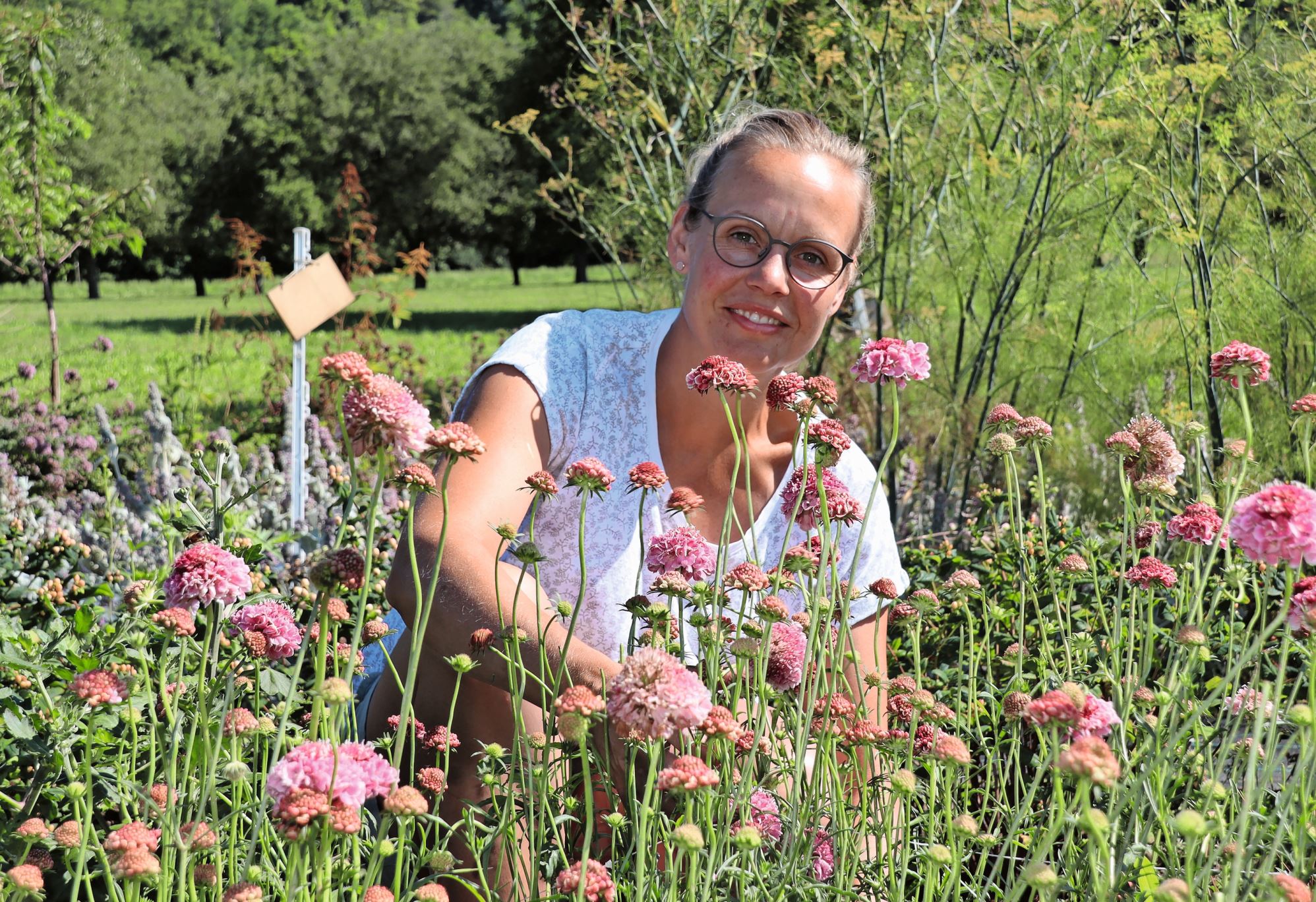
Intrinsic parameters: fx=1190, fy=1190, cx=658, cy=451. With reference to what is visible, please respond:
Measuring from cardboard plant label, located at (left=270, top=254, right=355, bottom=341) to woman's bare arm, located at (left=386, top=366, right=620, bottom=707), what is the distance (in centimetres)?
145

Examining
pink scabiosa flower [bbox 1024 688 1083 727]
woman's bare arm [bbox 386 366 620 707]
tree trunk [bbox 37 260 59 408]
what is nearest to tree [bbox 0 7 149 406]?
tree trunk [bbox 37 260 59 408]

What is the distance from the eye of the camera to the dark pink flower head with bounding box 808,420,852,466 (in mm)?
1418

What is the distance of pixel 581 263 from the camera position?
30984mm

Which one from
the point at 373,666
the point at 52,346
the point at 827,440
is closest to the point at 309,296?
the point at 373,666

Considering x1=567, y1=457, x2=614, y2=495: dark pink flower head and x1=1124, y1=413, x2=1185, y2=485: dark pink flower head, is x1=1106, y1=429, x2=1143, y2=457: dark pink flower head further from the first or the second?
x1=567, y1=457, x2=614, y2=495: dark pink flower head

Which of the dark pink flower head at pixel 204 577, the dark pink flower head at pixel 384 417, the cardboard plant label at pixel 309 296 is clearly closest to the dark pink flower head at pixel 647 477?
the dark pink flower head at pixel 384 417

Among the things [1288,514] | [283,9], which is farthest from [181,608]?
[283,9]

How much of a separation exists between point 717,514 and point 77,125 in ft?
20.7

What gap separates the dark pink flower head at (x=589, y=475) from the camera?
1.26 m

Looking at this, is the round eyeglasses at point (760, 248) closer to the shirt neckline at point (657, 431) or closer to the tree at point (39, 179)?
the shirt neckline at point (657, 431)

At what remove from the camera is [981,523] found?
304 centimetres

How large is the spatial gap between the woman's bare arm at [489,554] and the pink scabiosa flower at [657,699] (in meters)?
0.34

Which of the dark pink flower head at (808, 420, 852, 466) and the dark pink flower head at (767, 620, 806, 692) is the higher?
the dark pink flower head at (808, 420, 852, 466)

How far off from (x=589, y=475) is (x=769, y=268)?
89 centimetres
